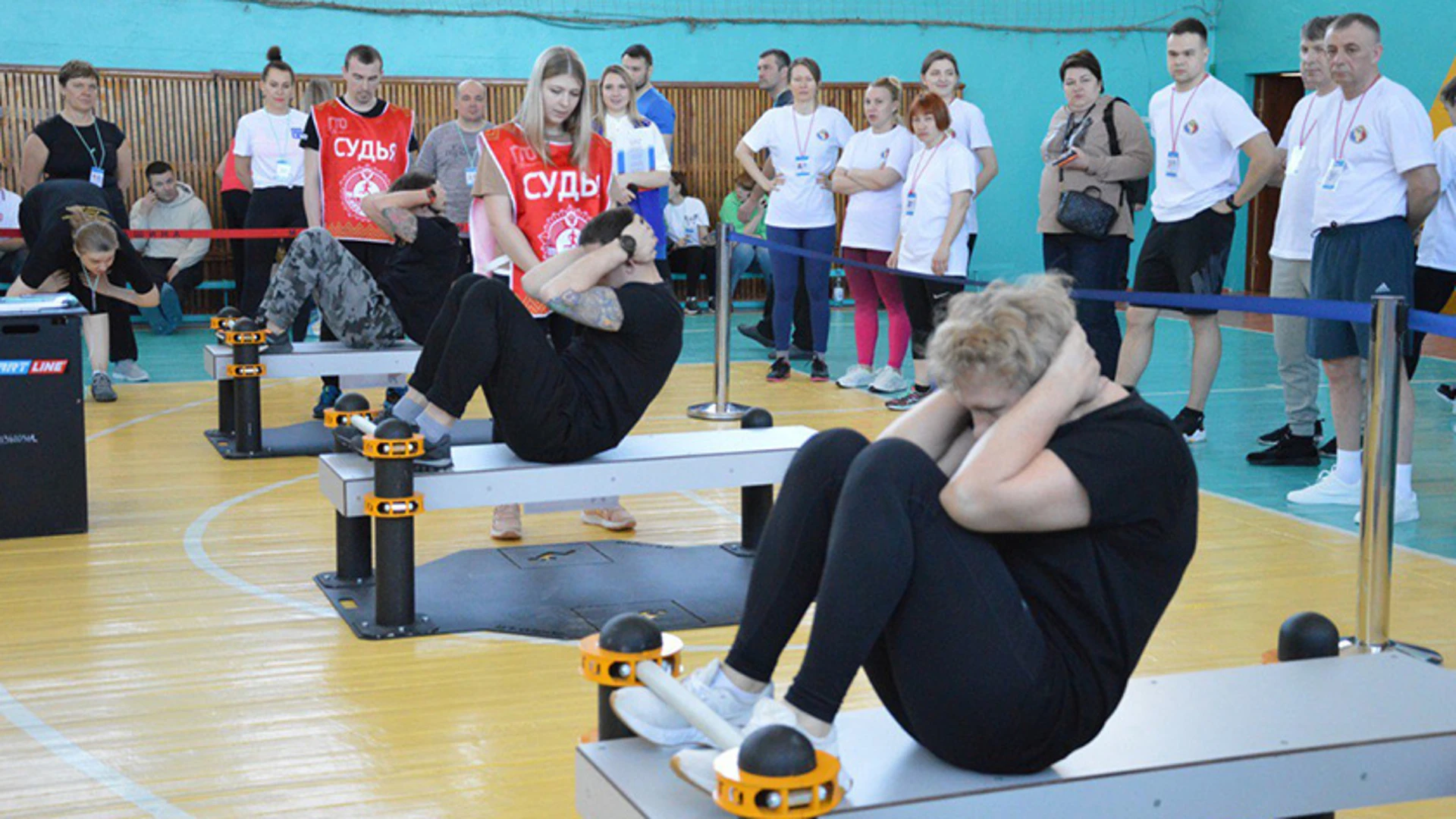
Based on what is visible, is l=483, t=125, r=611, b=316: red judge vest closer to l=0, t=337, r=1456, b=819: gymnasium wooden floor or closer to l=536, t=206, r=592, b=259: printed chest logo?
l=536, t=206, r=592, b=259: printed chest logo

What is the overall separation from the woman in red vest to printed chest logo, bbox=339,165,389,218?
212 cm

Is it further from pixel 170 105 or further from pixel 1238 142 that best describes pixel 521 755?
pixel 170 105

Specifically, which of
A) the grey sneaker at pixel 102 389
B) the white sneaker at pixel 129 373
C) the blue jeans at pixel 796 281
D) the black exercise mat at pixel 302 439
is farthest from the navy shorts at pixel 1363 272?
the white sneaker at pixel 129 373

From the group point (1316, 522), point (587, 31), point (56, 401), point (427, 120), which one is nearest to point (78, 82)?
point (56, 401)

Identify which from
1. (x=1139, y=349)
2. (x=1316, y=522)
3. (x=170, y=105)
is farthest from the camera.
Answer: (x=170, y=105)

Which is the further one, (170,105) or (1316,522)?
(170,105)

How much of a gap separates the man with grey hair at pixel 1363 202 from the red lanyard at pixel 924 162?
261cm

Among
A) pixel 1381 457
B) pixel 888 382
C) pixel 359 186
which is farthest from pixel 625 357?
pixel 888 382

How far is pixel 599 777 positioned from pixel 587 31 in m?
11.9

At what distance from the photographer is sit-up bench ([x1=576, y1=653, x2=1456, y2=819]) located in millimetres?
2283

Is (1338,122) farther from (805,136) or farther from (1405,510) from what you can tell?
(805,136)

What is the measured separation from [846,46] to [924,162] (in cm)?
652

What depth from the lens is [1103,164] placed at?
723 centimetres

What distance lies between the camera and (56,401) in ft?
17.3
